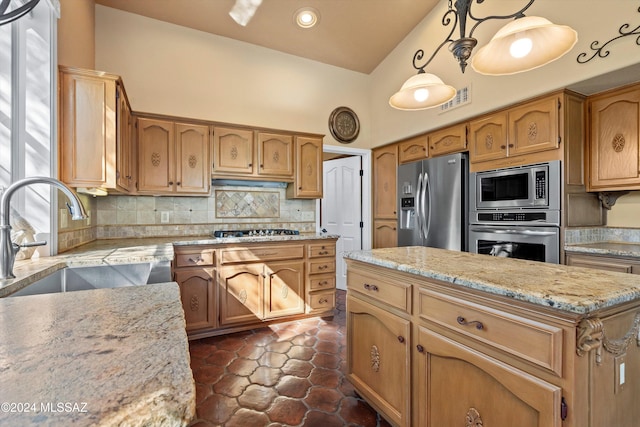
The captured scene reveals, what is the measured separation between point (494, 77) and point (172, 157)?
319 centimetres

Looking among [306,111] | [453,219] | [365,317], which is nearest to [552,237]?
[453,219]

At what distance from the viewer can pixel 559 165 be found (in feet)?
8.08

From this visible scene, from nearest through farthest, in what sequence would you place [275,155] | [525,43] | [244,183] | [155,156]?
[525,43], [155,156], [275,155], [244,183]

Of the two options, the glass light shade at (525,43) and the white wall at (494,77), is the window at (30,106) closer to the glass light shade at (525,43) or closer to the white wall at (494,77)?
the glass light shade at (525,43)

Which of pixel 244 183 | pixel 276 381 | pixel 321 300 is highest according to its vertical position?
pixel 244 183

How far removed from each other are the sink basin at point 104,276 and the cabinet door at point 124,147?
0.70 meters

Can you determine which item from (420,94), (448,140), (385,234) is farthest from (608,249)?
(385,234)

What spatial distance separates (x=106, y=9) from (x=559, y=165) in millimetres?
4364

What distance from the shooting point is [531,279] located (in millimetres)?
1113

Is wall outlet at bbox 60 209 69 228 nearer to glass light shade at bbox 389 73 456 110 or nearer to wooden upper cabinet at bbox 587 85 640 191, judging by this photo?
glass light shade at bbox 389 73 456 110

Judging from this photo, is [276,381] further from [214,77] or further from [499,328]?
[214,77]

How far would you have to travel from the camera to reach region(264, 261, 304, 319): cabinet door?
303 cm

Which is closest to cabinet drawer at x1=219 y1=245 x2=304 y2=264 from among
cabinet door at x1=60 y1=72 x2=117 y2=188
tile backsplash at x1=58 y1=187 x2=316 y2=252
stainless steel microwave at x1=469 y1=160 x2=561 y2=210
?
tile backsplash at x1=58 y1=187 x2=316 y2=252

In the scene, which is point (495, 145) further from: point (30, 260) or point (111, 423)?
point (30, 260)
